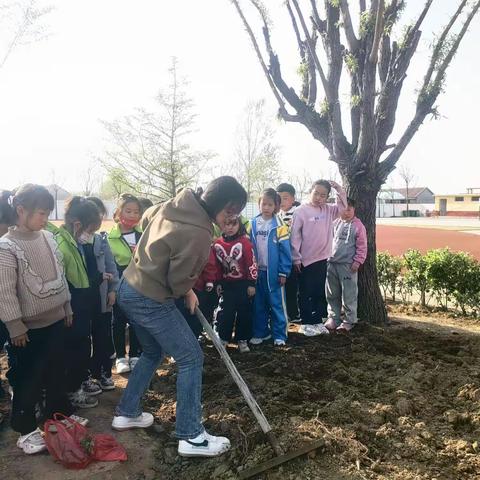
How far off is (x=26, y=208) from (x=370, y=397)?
2678 millimetres

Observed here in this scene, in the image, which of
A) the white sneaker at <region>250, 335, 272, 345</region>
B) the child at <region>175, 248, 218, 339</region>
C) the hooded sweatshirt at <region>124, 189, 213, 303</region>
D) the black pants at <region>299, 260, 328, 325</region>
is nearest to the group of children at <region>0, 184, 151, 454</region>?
the hooded sweatshirt at <region>124, 189, 213, 303</region>

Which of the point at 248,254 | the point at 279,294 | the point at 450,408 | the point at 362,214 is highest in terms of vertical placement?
the point at 362,214

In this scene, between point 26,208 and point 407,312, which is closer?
point 26,208

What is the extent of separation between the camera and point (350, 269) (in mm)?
5254

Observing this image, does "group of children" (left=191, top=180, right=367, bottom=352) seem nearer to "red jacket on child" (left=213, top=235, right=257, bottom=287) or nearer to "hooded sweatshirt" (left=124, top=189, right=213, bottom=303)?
"red jacket on child" (left=213, top=235, right=257, bottom=287)

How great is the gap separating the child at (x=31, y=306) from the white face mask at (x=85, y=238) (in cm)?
52

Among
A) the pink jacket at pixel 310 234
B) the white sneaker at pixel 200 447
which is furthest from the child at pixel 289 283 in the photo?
the white sneaker at pixel 200 447

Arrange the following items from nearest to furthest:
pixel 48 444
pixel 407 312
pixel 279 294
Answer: pixel 48 444
pixel 279 294
pixel 407 312

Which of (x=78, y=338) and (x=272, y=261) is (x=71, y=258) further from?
(x=272, y=261)

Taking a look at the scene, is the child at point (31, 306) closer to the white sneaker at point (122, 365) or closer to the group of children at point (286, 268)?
the white sneaker at point (122, 365)

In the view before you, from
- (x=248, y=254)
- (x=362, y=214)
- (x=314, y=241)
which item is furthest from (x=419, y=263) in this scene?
(x=248, y=254)

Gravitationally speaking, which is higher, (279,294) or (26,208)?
(26,208)

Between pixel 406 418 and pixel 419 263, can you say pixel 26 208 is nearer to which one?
pixel 406 418

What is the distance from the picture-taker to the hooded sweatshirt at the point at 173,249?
2398mm
